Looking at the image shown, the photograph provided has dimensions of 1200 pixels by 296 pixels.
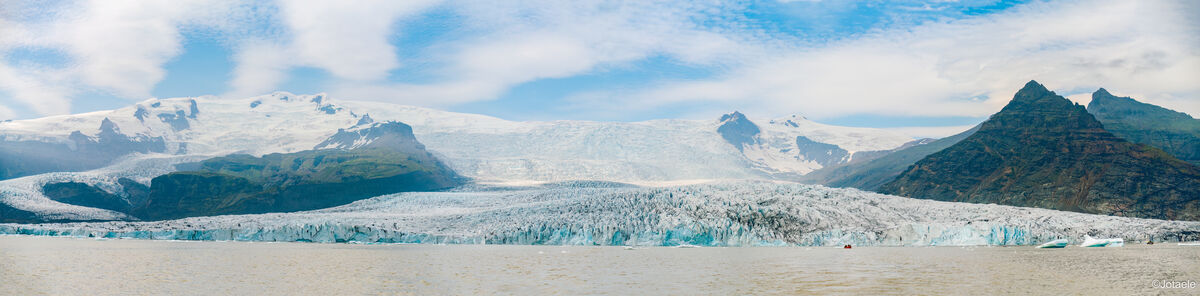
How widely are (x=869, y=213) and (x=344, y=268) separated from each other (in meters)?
64.7

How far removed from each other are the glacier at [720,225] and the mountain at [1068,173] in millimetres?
54120

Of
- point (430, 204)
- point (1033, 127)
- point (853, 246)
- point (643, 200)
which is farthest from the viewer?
point (1033, 127)

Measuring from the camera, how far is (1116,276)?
147 feet

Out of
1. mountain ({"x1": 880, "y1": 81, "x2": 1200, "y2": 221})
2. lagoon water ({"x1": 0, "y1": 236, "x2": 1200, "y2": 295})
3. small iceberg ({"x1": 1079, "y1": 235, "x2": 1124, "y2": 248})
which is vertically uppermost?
mountain ({"x1": 880, "y1": 81, "x2": 1200, "y2": 221})

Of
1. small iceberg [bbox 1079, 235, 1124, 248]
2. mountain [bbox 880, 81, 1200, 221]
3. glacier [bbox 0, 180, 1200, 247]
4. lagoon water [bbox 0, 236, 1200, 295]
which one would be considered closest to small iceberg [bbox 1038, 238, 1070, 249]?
small iceberg [bbox 1079, 235, 1124, 248]

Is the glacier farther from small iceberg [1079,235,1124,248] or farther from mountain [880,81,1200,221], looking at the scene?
mountain [880,81,1200,221]

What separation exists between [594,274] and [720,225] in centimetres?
4113

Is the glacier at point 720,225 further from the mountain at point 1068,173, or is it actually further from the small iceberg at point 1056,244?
the mountain at point 1068,173

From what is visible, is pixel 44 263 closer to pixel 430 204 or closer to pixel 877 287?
pixel 877 287

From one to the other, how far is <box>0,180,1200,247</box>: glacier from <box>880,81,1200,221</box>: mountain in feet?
178

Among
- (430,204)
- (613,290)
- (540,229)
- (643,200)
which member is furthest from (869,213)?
(430,204)

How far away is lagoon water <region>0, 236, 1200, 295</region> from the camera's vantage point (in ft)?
127

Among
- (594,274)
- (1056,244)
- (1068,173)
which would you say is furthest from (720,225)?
(1068,173)

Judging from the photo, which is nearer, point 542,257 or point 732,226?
point 542,257
